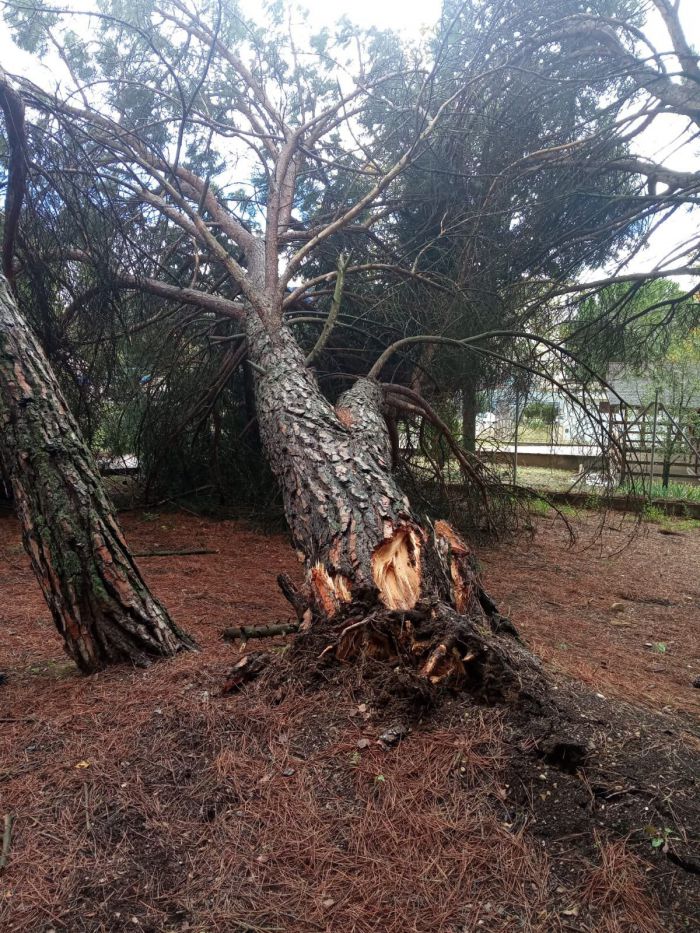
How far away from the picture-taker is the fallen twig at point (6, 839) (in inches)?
71.6

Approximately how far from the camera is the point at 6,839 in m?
1.88

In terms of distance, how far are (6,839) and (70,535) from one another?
1.30 metres

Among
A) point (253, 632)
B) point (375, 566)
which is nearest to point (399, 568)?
point (375, 566)

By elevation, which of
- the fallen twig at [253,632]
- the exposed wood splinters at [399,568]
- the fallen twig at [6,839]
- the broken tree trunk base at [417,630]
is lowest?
the fallen twig at [6,839]

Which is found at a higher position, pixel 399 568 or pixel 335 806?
pixel 399 568

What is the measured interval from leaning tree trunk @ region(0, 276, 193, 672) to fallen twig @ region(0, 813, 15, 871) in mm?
1009

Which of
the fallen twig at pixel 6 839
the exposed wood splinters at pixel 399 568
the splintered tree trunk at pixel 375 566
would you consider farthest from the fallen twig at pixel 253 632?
the fallen twig at pixel 6 839

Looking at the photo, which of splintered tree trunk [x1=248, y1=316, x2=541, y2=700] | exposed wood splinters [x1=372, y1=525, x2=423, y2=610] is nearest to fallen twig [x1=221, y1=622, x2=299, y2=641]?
splintered tree trunk [x1=248, y1=316, x2=541, y2=700]

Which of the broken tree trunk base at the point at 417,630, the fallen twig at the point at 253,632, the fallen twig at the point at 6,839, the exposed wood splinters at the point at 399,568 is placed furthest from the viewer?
the fallen twig at the point at 253,632

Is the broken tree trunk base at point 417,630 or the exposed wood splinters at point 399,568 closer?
the broken tree trunk base at point 417,630

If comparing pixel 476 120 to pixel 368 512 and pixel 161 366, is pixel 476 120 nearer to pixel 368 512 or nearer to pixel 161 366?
pixel 161 366

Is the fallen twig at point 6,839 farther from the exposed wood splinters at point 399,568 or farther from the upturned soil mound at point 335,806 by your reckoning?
the exposed wood splinters at point 399,568

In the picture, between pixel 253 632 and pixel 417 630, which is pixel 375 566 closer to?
pixel 417 630

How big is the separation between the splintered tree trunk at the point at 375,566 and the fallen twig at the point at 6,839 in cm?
115
